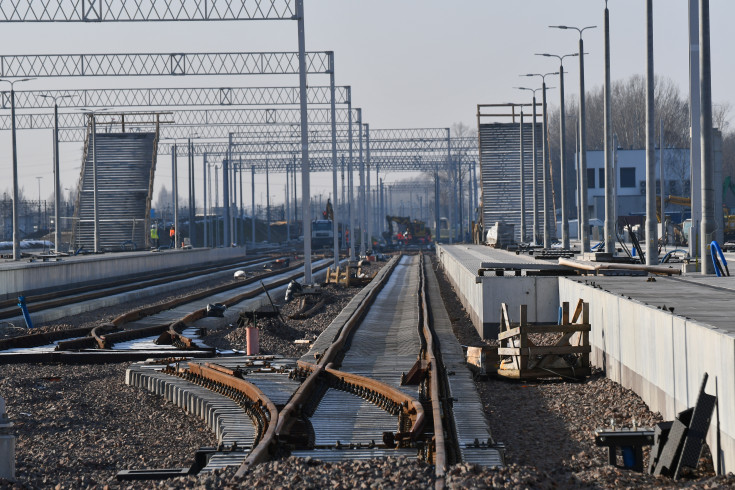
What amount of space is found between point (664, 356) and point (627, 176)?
365 feet

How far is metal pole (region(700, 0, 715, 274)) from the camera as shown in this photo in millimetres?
24266

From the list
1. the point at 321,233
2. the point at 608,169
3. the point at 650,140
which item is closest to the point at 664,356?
the point at 650,140

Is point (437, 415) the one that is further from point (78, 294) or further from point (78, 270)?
point (78, 270)

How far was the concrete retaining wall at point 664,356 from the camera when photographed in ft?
31.0

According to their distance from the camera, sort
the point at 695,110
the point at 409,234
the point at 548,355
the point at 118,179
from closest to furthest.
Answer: the point at 548,355 → the point at 695,110 → the point at 118,179 → the point at 409,234

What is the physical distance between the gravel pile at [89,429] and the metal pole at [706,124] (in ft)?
43.6

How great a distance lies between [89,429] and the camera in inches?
517

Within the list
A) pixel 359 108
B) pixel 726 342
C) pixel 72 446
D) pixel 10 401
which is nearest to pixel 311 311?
pixel 10 401

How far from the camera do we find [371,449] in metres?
10.7

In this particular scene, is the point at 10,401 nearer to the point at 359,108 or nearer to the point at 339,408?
the point at 339,408

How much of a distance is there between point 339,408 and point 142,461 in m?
2.94

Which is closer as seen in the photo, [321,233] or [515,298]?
[515,298]

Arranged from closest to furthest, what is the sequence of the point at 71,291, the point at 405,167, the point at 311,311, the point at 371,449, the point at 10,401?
the point at 371,449 < the point at 10,401 < the point at 311,311 < the point at 71,291 < the point at 405,167

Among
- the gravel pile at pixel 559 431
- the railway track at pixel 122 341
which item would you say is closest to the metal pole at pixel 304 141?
the railway track at pixel 122 341
